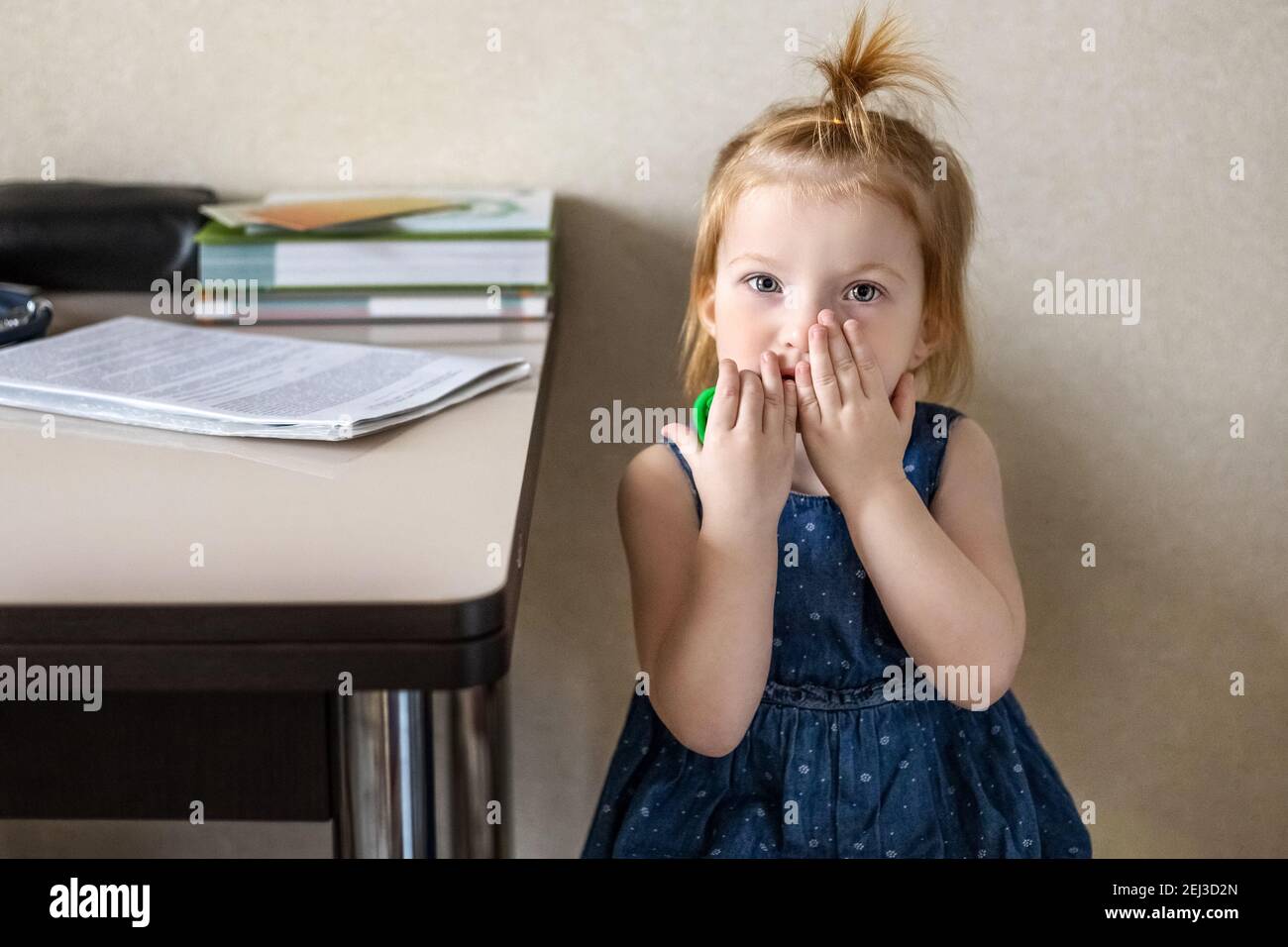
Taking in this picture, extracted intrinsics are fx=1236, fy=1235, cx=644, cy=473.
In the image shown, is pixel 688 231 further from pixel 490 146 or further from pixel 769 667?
pixel 769 667

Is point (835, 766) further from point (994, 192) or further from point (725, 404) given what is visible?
point (994, 192)

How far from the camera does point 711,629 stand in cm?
86

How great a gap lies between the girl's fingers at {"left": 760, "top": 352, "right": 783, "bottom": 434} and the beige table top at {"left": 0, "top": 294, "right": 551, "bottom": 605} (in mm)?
163

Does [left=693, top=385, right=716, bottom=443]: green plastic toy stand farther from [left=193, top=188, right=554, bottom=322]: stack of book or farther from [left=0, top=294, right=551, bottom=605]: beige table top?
[left=193, top=188, right=554, bottom=322]: stack of book

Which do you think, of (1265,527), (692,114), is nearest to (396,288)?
(692,114)

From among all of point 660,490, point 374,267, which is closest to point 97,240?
point 374,267

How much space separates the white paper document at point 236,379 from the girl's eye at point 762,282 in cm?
18

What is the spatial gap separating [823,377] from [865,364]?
34mm

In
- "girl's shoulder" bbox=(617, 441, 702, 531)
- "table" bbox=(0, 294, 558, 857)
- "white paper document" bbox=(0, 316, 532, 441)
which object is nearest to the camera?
"table" bbox=(0, 294, 558, 857)

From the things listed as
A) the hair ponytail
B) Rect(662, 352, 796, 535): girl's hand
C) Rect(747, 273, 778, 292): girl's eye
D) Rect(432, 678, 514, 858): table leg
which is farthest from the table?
the hair ponytail

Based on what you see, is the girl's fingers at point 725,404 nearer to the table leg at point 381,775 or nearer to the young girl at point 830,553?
the young girl at point 830,553

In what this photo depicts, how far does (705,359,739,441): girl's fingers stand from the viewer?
84cm

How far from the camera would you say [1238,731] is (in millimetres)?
1405

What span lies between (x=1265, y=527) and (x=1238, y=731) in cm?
24
